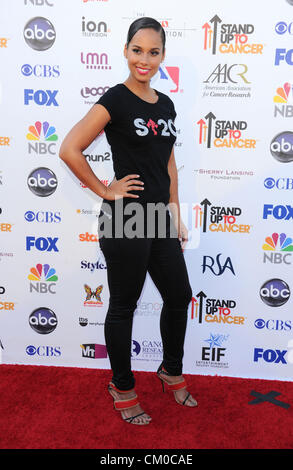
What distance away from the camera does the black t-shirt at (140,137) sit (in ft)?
5.85

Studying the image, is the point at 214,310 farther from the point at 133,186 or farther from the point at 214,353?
the point at 133,186

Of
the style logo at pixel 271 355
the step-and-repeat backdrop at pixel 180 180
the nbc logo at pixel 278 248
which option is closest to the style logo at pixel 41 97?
the step-and-repeat backdrop at pixel 180 180

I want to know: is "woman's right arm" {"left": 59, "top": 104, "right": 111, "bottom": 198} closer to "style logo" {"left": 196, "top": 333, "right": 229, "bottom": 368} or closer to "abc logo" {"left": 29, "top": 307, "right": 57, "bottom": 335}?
"abc logo" {"left": 29, "top": 307, "right": 57, "bottom": 335}

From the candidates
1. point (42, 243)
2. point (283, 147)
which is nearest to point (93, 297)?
point (42, 243)

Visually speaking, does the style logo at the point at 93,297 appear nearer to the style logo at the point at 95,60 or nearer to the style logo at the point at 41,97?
the style logo at the point at 41,97

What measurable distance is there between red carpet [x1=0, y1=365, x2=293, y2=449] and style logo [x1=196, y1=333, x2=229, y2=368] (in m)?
0.08

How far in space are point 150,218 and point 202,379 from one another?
1.10 m

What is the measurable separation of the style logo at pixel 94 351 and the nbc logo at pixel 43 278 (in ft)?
1.27

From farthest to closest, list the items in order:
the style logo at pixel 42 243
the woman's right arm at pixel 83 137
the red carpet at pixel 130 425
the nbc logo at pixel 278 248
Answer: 1. the style logo at pixel 42 243
2. the nbc logo at pixel 278 248
3. the red carpet at pixel 130 425
4. the woman's right arm at pixel 83 137

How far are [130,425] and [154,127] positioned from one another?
1.36m

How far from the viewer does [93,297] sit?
2480 millimetres

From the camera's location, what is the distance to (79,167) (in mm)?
1845

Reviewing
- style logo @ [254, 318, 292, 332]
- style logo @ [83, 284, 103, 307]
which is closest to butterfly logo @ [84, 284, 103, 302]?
style logo @ [83, 284, 103, 307]

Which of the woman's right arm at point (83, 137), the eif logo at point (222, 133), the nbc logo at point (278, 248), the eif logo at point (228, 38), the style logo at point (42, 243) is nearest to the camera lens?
the woman's right arm at point (83, 137)
